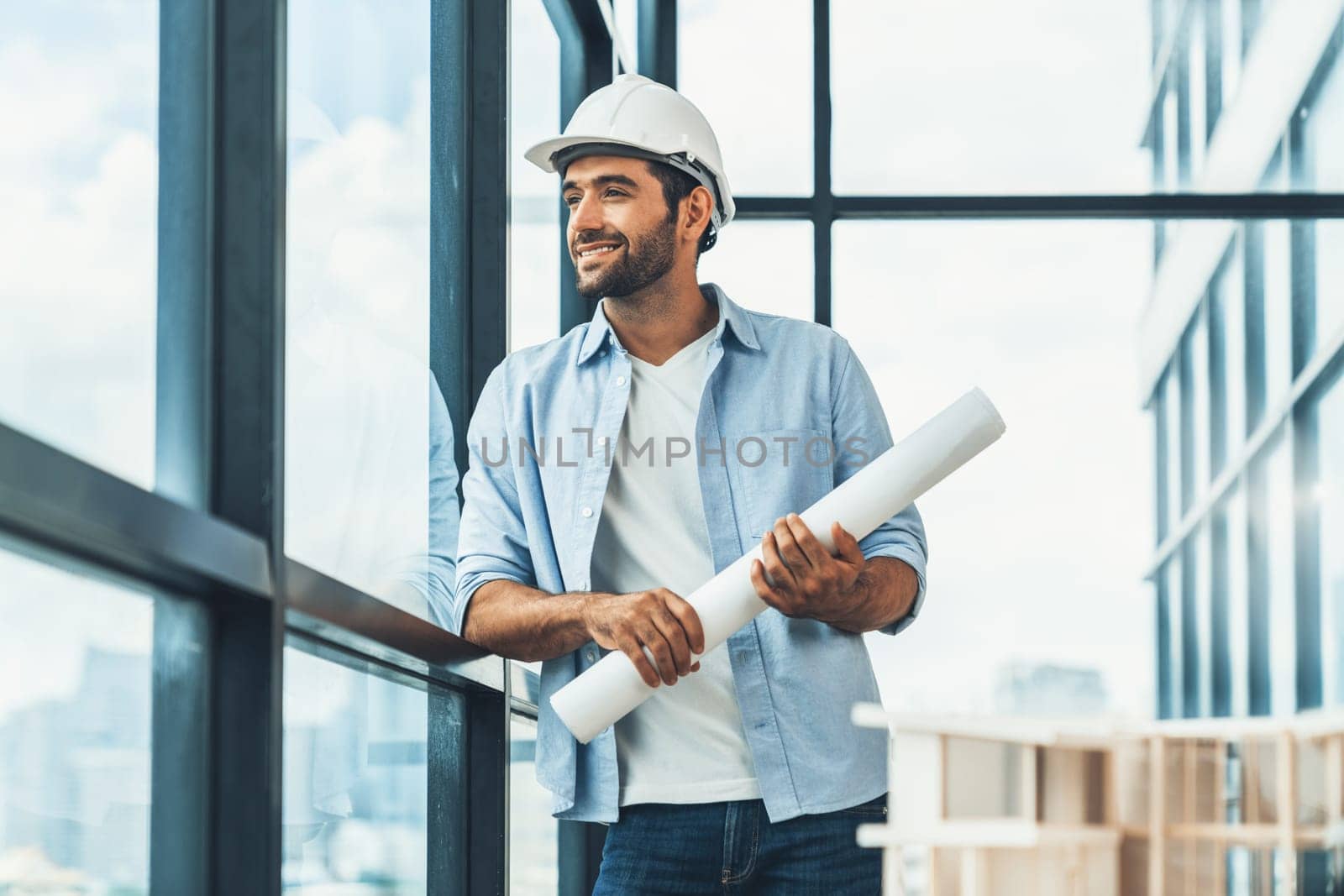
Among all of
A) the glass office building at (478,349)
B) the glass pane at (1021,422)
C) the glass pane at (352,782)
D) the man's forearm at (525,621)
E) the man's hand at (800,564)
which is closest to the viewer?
the glass office building at (478,349)

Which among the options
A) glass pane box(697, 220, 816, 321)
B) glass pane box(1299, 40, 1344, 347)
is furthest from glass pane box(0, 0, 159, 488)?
glass pane box(1299, 40, 1344, 347)

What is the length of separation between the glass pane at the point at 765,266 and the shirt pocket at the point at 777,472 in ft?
5.86

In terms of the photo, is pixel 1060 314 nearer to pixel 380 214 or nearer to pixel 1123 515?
pixel 1123 515

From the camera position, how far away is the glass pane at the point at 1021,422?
3.79m

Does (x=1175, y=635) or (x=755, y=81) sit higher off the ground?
(x=755, y=81)

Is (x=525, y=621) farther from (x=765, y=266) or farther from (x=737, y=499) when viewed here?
(x=765, y=266)

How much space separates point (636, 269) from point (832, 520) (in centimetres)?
46

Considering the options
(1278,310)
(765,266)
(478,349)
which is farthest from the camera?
(1278,310)

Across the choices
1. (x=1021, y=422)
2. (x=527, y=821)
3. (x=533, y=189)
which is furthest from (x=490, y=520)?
(x=1021, y=422)

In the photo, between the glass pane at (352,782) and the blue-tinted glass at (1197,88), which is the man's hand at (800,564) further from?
the blue-tinted glass at (1197,88)

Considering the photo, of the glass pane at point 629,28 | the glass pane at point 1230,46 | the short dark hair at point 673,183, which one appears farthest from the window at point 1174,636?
the short dark hair at point 673,183

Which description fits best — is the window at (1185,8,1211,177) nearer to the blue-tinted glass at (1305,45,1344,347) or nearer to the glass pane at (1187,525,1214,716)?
the blue-tinted glass at (1305,45,1344,347)

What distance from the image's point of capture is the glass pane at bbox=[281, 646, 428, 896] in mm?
1612

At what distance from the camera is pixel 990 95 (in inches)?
158
